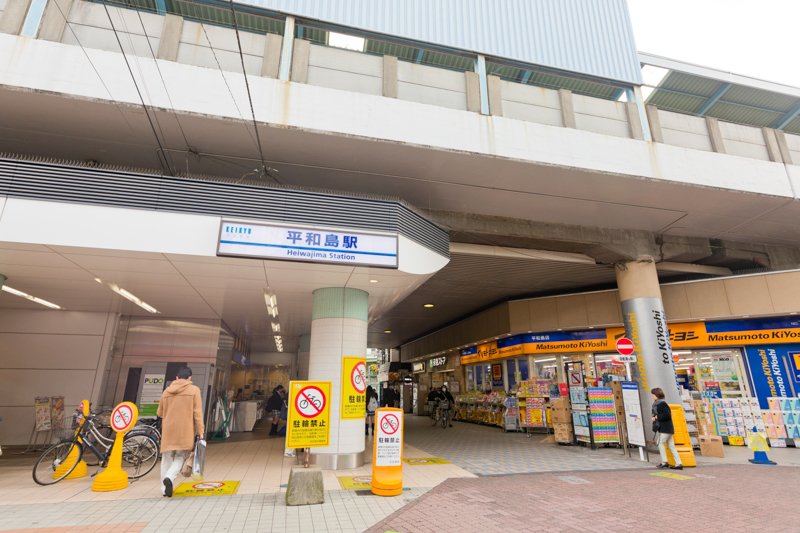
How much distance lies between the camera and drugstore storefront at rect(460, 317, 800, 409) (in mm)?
11383

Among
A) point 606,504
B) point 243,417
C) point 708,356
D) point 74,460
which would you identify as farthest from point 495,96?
point 243,417

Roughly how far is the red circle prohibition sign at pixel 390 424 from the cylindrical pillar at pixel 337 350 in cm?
200

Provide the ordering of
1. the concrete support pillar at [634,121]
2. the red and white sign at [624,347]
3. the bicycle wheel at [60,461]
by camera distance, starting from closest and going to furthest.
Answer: the bicycle wheel at [60,461]
the red and white sign at [624,347]
the concrete support pillar at [634,121]

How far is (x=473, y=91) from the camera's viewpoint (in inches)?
333

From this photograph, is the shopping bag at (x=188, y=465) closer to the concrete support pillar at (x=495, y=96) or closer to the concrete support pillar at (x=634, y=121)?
the concrete support pillar at (x=495, y=96)

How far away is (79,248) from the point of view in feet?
19.1

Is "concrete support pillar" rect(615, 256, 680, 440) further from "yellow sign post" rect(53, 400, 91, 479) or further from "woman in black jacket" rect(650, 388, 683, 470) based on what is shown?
"yellow sign post" rect(53, 400, 91, 479)

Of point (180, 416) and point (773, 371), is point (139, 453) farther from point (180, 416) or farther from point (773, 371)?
point (773, 371)

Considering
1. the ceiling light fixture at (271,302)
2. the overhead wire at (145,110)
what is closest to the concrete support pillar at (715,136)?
the ceiling light fixture at (271,302)

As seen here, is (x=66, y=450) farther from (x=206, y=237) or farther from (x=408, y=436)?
(x=408, y=436)

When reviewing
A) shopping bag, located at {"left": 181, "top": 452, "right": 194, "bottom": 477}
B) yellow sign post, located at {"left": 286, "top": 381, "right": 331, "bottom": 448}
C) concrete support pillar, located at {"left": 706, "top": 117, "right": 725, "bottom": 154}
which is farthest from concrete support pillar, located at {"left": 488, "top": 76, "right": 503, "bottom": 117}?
shopping bag, located at {"left": 181, "top": 452, "right": 194, "bottom": 477}

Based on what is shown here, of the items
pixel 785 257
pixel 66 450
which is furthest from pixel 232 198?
pixel 785 257

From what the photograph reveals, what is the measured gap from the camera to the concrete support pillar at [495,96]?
845 cm

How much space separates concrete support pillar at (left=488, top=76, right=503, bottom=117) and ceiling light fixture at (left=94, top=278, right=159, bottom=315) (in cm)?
856
